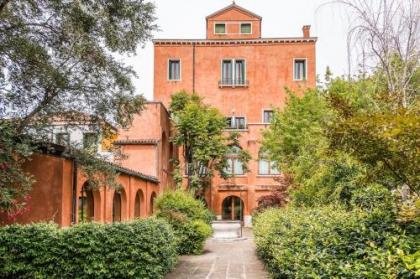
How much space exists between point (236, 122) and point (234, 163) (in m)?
3.55

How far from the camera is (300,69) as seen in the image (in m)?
38.3

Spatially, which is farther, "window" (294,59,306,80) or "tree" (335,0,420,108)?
"window" (294,59,306,80)

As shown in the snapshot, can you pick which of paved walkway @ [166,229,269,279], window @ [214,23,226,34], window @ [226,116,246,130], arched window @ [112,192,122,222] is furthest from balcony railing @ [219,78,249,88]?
paved walkway @ [166,229,269,279]

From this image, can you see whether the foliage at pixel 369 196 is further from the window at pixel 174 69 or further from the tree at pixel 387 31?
the window at pixel 174 69

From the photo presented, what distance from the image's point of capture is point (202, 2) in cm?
992

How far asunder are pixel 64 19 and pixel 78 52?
101 centimetres

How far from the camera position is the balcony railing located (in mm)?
38312

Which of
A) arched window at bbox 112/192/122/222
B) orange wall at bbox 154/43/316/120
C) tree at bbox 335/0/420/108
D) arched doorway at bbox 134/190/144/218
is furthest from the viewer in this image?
orange wall at bbox 154/43/316/120

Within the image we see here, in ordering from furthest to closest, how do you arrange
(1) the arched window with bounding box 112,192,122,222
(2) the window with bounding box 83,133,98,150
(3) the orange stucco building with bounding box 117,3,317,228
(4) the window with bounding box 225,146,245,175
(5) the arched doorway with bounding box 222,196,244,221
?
1. (3) the orange stucco building with bounding box 117,3,317,228
2. (5) the arched doorway with bounding box 222,196,244,221
3. (4) the window with bounding box 225,146,245,175
4. (1) the arched window with bounding box 112,192,122,222
5. (2) the window with bounding box 83,133,98,150

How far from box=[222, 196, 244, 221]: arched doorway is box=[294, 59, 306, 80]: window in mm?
11113

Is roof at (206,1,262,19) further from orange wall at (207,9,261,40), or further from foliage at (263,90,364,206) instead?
foliage at (263,90,364,206)

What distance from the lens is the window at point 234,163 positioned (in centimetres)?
3602

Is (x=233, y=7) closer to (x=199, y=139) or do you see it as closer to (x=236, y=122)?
(x=236, y=122)

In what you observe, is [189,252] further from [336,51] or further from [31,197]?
[336,51]
